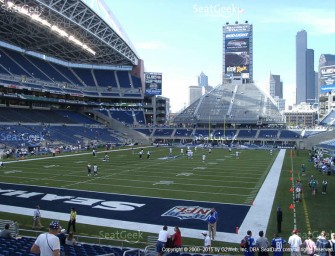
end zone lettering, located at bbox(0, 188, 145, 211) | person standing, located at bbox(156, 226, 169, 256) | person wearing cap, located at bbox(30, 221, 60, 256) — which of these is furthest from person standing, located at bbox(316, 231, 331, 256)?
end zone lettering, located at bbox(0, 188, 145, 211)

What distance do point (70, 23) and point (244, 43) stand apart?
200 feet

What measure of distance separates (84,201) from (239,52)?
8674 centimetres

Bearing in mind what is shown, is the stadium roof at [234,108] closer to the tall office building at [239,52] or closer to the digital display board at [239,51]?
the tall office building at [239,52]

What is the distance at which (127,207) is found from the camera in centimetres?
1673

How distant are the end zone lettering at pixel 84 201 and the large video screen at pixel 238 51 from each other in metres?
84.3

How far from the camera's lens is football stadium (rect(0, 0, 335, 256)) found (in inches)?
543

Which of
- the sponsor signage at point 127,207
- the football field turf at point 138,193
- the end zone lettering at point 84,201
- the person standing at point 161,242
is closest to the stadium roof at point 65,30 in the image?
the football field turf at point 138,193

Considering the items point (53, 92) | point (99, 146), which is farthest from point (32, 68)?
point (99, 146)

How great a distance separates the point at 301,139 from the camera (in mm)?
66562

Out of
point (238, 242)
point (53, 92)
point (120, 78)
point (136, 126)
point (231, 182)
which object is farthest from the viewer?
point (120, 78)

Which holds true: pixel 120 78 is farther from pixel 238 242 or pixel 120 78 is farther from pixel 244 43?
pixel 238 242

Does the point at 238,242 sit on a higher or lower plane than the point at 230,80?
lower

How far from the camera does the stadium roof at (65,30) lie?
4266cm
